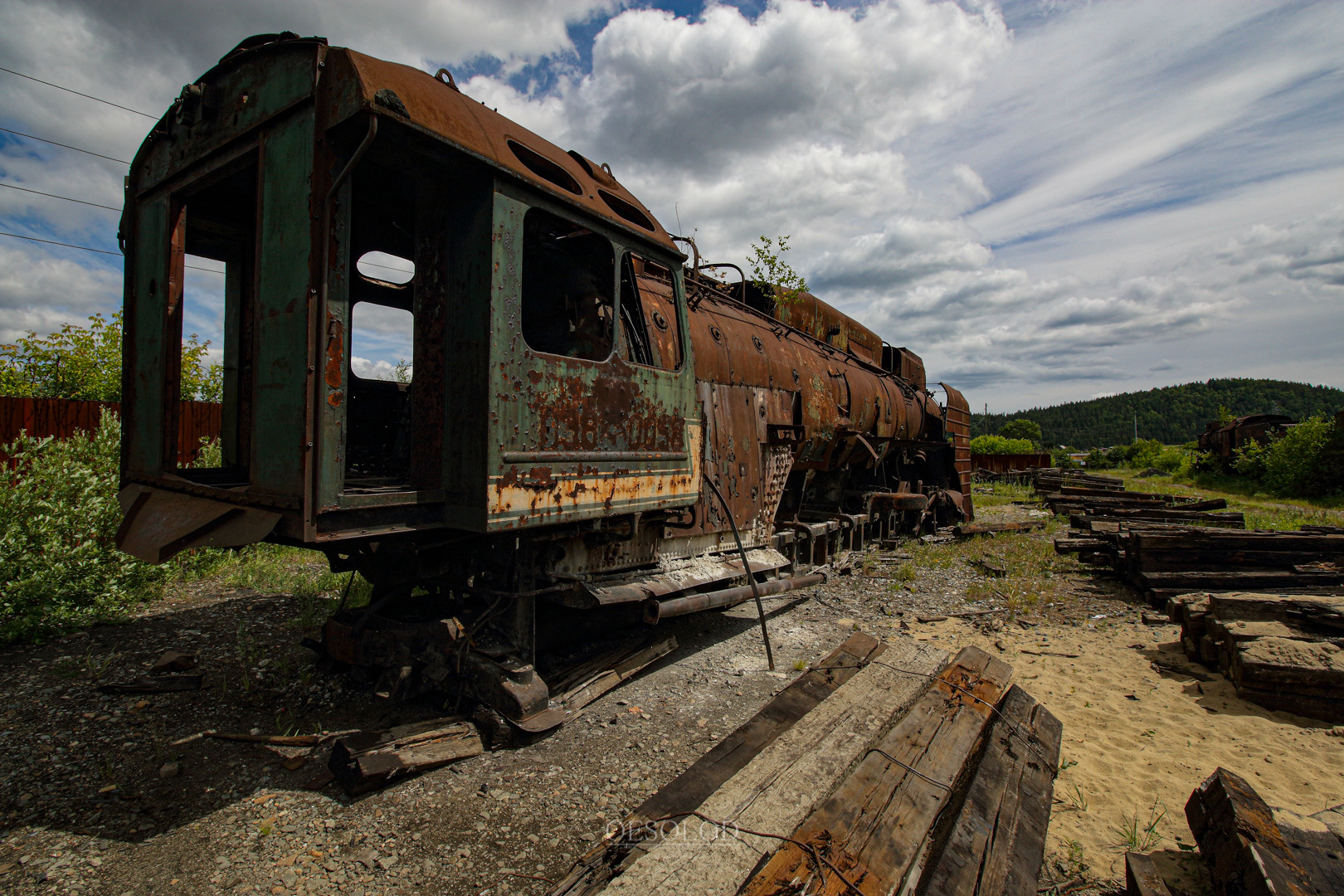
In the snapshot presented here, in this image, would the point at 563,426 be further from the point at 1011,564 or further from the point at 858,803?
the point at 1011,564

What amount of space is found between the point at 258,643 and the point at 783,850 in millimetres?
4706

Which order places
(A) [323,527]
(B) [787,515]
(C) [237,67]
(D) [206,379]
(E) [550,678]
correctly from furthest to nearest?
(D) [206,379] → (B) [787,515] → (E) [550,678] → (C) [237,67] → (A) [323,527]

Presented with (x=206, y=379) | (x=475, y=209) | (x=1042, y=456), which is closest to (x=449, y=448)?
(x=475, y=209)

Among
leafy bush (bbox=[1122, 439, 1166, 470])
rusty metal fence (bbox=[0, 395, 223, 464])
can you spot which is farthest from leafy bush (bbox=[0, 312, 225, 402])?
leafy bush (bbox=[1122, 439, 1166, 470])

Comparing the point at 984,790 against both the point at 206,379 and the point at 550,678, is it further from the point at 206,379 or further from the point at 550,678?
the point at 206,379

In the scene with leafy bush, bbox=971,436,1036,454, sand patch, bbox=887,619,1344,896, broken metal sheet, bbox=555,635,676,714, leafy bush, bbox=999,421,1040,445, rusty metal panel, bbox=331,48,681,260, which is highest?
leafy bush, bbox=999,421,1040,445

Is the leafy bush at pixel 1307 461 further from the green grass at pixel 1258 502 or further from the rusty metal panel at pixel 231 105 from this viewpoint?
the rusty metal panel at pixel 231 105

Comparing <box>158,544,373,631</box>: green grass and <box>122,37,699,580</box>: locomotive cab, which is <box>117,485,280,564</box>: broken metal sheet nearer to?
<box>122,37,699,580</box>: locomotive cab

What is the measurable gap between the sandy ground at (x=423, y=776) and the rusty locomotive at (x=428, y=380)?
0.54 m

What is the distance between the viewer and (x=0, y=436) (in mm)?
8625

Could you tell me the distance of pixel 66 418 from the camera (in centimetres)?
923

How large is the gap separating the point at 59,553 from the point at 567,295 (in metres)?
5.01

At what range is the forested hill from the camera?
109m

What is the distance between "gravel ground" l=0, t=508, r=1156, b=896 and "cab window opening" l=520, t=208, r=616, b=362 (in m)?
2.56
